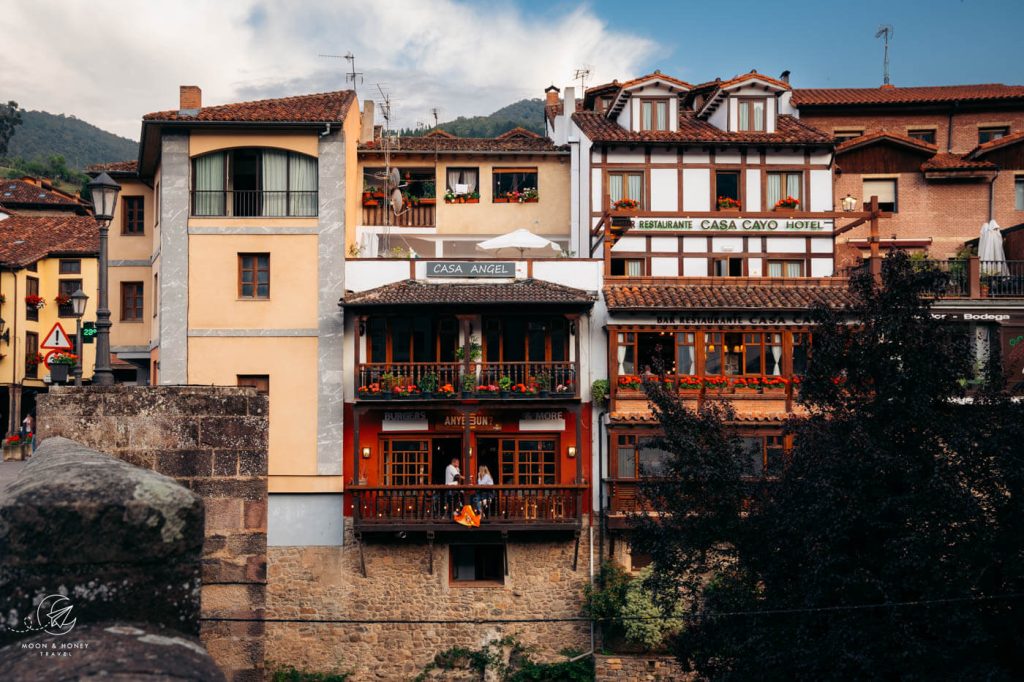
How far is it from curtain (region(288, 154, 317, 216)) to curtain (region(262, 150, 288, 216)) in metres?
0.17

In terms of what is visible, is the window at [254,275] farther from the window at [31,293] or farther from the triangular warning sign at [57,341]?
the window at [31,293]

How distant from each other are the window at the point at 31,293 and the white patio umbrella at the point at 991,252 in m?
43.7

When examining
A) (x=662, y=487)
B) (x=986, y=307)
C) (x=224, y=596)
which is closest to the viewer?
(x=224, y=596)

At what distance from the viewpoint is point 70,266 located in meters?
52.8

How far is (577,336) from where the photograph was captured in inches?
1091

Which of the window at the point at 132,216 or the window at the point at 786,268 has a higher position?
the window at the point at 132,216

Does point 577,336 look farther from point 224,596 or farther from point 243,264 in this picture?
point 224,596

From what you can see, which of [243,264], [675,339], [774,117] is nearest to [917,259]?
[774,117]

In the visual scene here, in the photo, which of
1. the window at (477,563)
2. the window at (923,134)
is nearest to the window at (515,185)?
the window at (477,563)

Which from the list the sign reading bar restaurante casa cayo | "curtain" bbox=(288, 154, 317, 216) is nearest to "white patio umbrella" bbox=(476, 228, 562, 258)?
the sign reading bar restaurante casa cayo

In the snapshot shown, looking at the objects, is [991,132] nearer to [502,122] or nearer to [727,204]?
[727,204]

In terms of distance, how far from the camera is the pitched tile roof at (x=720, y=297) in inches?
1092

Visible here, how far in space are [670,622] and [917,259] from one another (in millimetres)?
14145

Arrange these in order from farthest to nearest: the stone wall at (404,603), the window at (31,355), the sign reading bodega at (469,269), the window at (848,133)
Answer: the window at (31,355)
the window at (848,133)
the sign reading bodega at (469,269)
the stone wall at (404,603)
